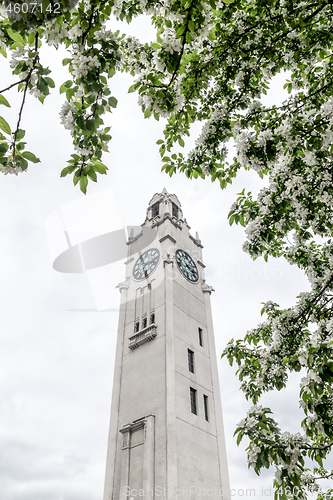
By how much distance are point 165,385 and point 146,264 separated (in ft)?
46.0

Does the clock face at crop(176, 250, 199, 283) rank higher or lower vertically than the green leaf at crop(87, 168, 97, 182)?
higher

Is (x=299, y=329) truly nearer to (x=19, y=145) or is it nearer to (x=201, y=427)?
(x=19, y=145)

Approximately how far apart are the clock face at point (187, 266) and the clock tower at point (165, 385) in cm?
12

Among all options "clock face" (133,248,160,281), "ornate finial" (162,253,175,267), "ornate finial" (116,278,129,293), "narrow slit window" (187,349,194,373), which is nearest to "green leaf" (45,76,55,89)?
"narrow slit window" (187,349,194,373)

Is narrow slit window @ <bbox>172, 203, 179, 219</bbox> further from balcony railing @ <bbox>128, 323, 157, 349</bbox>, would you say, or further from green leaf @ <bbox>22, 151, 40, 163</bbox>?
green leaf @ <bbox>22, 151, 40, 163</bbox>

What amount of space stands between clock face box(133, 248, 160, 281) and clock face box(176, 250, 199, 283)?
2.29 metres

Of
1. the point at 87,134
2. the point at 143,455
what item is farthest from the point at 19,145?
the point at 143,455

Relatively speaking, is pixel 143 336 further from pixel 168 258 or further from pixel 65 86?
pixel 65 86

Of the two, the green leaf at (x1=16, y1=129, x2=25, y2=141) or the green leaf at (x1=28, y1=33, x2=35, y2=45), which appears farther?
the green leaf at (x1=16, y1=129, x2=25, y2=141)

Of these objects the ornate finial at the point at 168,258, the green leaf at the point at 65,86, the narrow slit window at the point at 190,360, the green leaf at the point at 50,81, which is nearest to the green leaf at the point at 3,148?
the green leaf at the point at 50,81

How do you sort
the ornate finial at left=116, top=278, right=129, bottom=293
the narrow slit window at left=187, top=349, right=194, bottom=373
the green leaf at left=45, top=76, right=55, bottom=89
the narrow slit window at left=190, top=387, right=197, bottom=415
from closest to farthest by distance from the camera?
1. the green leaf at left=45, top=76, right=55, bottom=89
2. the narrow slit window at left=190, top=387, right=197, bottom=415
3. the narrow slit window at left=187, top=349, right=194, bottom=373
4. the ornate finial at left=116, top=278, right=129, bottom=293

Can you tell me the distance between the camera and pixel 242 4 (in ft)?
22.8

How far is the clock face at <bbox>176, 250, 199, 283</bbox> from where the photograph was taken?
117ft

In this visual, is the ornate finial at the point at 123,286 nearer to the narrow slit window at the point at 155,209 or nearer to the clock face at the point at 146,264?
the clock face at the point at 146,264
